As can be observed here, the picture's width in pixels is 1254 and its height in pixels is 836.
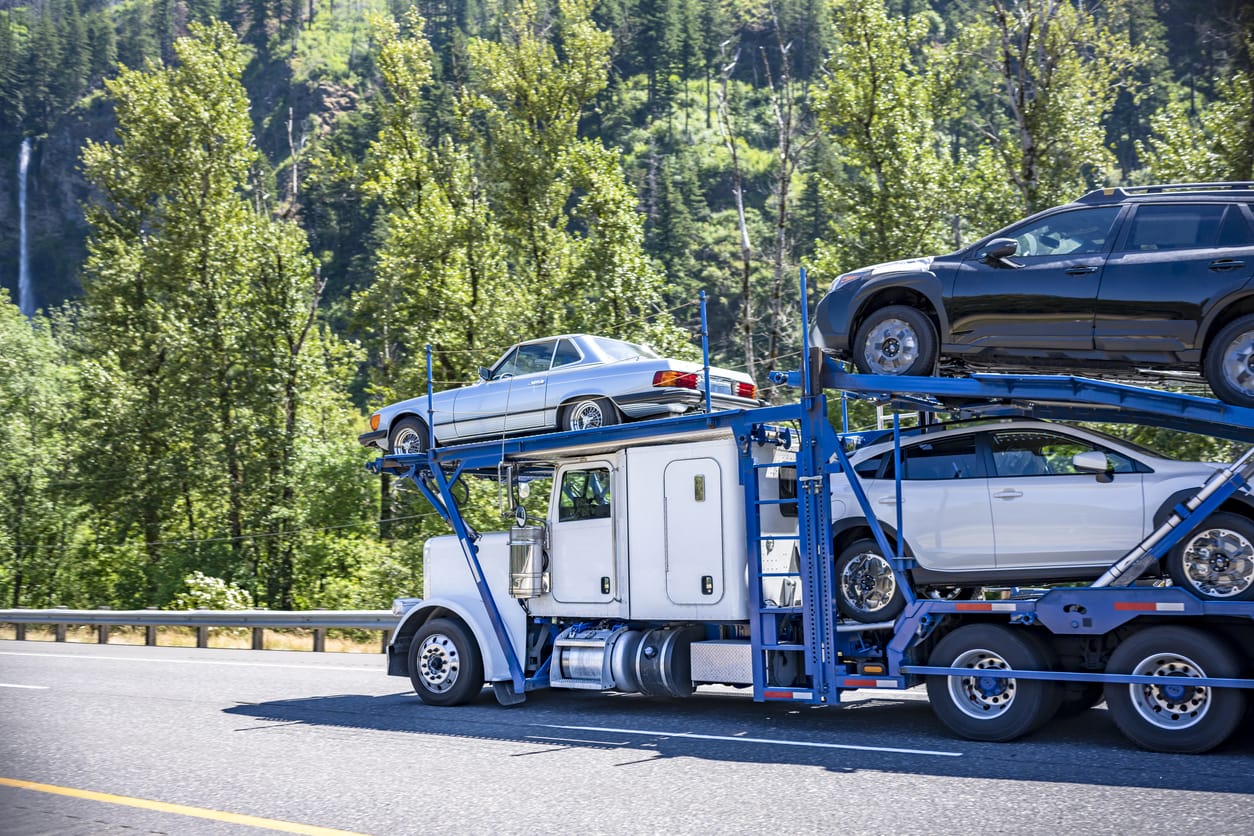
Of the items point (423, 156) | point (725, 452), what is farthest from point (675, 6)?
point (725, 452)

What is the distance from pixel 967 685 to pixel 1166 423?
2346 mm

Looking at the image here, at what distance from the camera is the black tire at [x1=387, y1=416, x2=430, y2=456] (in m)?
13.4

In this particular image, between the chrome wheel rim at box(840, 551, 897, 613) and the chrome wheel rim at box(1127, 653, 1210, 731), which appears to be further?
the chrome wheel rim at box(840, 551, 897, 613)

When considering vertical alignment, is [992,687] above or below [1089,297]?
below

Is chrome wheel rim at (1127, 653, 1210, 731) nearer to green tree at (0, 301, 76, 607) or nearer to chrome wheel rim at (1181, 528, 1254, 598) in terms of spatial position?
chrome wheel rim at (1181, 528, 1254, 598)

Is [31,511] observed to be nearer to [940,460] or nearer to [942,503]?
[940,460]

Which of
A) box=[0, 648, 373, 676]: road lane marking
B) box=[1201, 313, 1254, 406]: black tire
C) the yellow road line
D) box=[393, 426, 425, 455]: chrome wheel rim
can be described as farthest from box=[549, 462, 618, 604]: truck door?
box=[1201, 313, 1254, 406]: black tire

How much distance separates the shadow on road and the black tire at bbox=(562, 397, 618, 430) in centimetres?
272

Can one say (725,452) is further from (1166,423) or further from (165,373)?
(165,373)

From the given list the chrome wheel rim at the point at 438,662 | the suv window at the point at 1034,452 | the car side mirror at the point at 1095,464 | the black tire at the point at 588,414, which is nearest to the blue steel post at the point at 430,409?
the black tire at the point at 588,414

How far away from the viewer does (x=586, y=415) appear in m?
11.9

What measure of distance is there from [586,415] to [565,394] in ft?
1.16

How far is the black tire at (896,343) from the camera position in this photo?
31.3 feet

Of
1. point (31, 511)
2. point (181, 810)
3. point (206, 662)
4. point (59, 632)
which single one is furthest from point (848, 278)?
point (31, 511)
